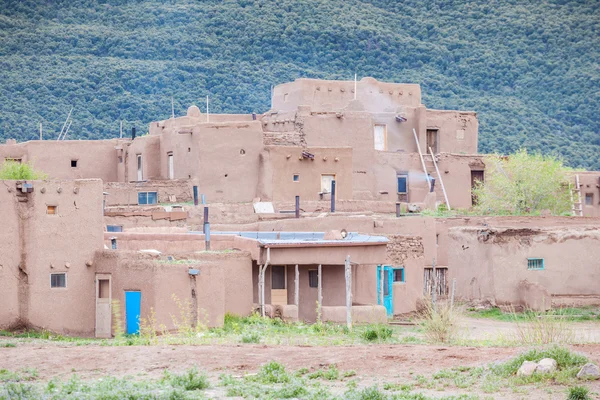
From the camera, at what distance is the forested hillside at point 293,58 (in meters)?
66.9

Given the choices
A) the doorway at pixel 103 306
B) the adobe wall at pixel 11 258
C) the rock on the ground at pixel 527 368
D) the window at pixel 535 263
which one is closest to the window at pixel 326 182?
the window at pixel 535 263

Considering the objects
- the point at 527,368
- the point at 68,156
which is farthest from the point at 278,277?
the point at 68,156

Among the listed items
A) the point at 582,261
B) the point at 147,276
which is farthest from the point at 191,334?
the point at 582,261

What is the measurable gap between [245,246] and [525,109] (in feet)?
155

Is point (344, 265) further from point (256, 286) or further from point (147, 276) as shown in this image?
point (147, 276)

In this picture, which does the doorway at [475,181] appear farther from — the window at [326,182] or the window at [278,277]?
the window at [278,277]

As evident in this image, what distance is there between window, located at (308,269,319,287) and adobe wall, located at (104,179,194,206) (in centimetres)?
1257

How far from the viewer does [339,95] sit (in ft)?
148

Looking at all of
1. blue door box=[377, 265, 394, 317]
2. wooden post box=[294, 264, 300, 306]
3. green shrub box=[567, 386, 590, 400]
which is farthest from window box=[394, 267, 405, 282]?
green shrub box=[567, 386, 590, 400]

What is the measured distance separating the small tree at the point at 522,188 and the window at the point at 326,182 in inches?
223

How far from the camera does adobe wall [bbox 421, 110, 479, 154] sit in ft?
148

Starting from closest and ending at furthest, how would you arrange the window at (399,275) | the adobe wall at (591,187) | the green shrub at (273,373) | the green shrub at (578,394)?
the green shrub at (578,394)
the green shrub at (273,373)
the window at (399,275)
the adobe wall at (591,187)

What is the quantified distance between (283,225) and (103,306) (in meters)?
8.46

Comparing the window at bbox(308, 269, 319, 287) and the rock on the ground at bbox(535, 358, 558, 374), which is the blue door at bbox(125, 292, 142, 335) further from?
the rock on the ground at bbox(535, 358, 558, 374)
